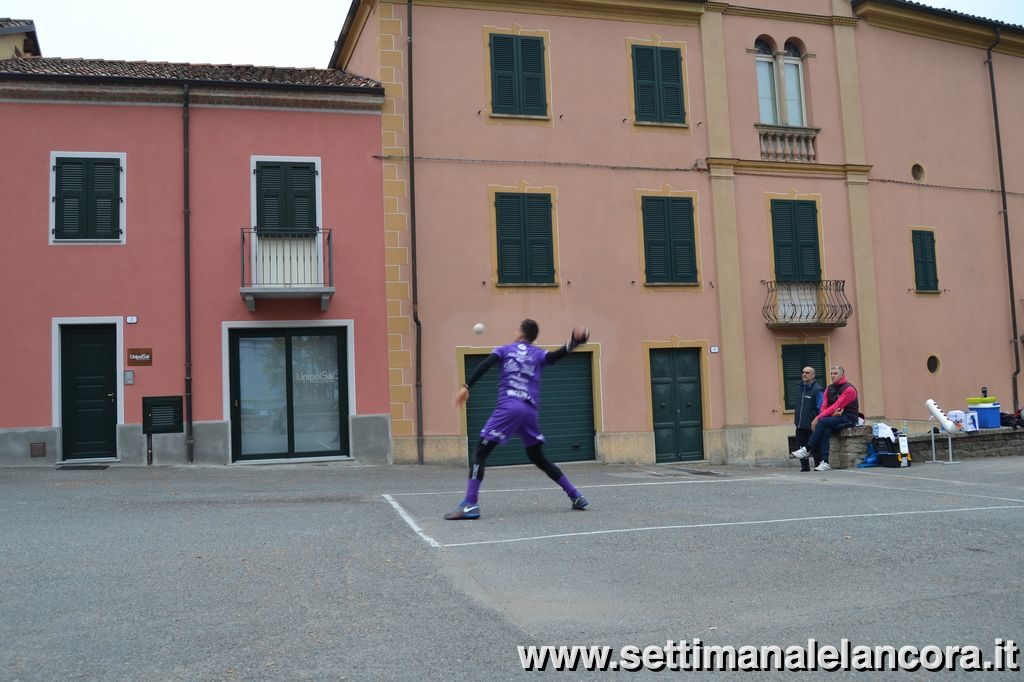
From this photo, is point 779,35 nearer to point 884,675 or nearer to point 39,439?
point 39,439

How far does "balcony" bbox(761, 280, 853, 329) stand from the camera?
19.5 meters

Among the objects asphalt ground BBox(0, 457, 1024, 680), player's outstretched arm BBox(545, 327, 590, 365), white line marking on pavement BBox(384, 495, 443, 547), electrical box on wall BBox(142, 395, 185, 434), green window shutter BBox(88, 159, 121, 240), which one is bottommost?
asphalt ground BBox(0, 457, 1024, 680)

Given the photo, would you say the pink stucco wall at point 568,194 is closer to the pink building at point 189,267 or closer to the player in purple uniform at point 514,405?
the pink building at point 189,267

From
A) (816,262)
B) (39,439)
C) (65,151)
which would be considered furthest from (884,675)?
(816,262)

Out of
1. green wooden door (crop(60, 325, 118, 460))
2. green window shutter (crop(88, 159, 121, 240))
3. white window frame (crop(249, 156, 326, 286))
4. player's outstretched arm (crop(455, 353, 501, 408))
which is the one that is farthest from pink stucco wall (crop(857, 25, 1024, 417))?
green wooden door (crop(60, 325, 118, 460))

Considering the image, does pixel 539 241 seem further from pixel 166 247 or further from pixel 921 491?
pixel 921 491

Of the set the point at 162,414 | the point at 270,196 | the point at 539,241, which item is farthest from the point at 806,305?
the point at 162,414

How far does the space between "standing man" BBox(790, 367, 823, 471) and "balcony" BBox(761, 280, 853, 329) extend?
3661mm

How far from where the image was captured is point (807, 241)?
20.1 m

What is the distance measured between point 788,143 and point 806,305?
11.8 feet

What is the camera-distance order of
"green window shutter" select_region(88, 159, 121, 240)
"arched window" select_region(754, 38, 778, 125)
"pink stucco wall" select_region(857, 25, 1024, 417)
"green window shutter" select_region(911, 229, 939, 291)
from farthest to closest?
"green window shutter" select_region(911, 229, 939, 291), "pink stucco wall" select_region(857, 25, 1024, 417), "arched window" select_region(754, 38, 778, 125), "green window shutter" select_region(88, 159, 121, 240)

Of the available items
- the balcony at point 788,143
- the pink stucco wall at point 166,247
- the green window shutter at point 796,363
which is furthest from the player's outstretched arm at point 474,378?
the balcony at point 788,143

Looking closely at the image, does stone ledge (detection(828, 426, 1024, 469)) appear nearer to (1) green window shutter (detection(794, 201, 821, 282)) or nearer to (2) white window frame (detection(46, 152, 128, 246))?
(1) green window shutter (detection(794, 201, 821, 282))

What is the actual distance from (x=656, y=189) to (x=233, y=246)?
8.41 metres
